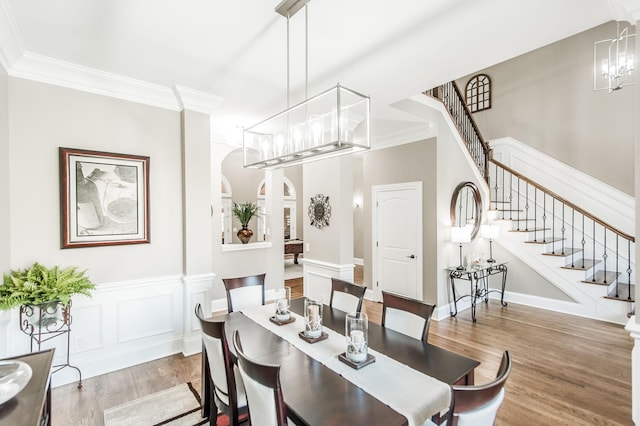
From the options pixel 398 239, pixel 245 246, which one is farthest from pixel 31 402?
pixel 398 239

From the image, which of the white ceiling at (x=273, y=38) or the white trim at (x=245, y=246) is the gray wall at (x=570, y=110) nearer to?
the white ceiling at (x=273, y=38)

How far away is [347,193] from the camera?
417cm

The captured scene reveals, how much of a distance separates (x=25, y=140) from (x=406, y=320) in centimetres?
344

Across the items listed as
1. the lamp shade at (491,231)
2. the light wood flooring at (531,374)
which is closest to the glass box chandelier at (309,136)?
the light wood flooring at (531,374)

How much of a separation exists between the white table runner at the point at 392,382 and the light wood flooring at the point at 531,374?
58mm

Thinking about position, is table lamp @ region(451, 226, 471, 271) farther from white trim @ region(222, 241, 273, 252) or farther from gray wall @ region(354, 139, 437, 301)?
white trim @ region(222, 241, 273, 252)

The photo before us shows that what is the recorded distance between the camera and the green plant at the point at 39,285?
2331 millimetres

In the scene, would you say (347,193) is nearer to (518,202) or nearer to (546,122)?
(518,202)

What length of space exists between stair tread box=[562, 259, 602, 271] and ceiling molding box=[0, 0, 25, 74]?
670cm

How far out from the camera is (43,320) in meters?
2.50

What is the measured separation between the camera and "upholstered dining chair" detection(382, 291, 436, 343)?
2.06m

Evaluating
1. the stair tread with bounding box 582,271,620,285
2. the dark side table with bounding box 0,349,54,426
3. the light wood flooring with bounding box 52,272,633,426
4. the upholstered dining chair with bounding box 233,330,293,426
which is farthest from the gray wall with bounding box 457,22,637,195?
the dark side table with bounding box 0,349,54,426

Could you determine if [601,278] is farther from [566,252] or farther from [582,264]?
[566,252]

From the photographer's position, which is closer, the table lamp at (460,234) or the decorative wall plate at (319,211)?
the decorative wall plate at (319,211)
